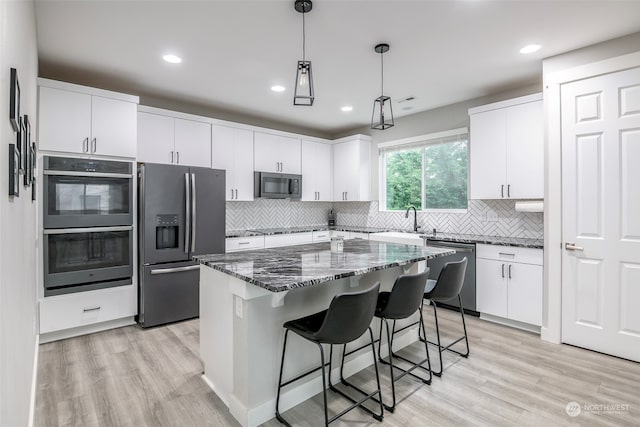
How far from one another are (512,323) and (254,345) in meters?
2.97

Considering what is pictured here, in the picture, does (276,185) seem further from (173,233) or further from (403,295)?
(403,295)

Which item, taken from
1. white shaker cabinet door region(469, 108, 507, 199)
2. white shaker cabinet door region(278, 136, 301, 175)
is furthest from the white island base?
white shaker cabinet door region(278, 136, 301, 175)

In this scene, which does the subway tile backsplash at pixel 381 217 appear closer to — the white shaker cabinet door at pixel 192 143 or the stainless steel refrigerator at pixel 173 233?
the white shaker cabinet door at pixel 192 143

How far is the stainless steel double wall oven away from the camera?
3.08 meters

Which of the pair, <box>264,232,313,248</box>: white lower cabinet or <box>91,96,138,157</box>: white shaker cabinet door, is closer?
<box>91,96,138,157</box>: white shaker cabinet door

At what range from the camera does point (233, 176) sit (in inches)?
184

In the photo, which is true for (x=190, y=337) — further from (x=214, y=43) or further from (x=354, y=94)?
(x=354, y=94)

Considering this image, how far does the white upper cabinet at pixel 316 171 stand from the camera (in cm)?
557

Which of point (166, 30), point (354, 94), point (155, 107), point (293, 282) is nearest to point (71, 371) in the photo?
point (293, 282)

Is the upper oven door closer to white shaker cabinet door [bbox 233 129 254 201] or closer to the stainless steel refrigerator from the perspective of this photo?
the stainless steel refrigerator

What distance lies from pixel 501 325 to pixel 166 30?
14.1ft

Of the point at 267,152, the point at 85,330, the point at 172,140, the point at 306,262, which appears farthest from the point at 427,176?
the point at 85,330

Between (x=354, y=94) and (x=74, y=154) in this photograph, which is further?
(x=354, y=94)

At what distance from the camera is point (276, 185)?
5.03m
